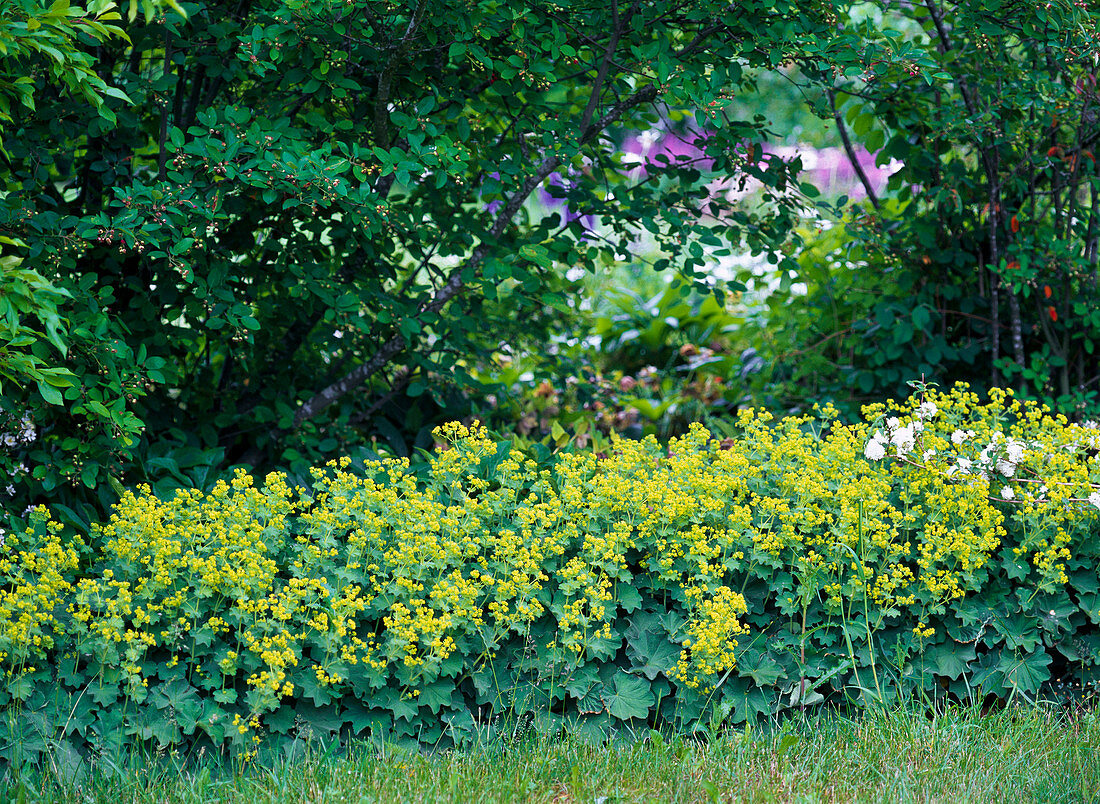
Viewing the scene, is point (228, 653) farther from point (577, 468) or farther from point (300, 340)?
point (300, 340)

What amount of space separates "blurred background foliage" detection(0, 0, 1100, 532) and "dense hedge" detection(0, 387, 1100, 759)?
57 cm

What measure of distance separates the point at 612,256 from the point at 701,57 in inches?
33.3

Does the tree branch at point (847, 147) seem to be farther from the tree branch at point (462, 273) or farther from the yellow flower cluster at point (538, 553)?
the yellow flower cluster at point (538, 553)

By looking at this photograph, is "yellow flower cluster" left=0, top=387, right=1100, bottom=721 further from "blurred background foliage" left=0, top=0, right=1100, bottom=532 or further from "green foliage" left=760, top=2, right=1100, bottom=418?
"green foliage" left=760, top=2, right=1100, bottom=418

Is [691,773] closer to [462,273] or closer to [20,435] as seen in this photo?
[462,273]

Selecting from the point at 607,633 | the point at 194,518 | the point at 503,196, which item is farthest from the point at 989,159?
the point at 194,518

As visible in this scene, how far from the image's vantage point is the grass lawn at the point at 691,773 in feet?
7.27

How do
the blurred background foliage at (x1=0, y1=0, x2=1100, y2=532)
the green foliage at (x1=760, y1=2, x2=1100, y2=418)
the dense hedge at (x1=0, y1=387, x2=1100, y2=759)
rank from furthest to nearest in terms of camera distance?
the green foliage at (x1=760, y1=2, x2=1100, y2=418) < the blurred background foliage at (x1=0, y1=0, x2=1100, y2=532) < the dense hedge at (x1=0, y1=387, x2=1100, y2=759)

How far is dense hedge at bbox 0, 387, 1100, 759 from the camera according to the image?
238 centimetres

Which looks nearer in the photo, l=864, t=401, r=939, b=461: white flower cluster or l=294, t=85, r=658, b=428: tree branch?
l=864, t=401, r=939, b=461: white flower cluster

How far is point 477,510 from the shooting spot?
2854 mm

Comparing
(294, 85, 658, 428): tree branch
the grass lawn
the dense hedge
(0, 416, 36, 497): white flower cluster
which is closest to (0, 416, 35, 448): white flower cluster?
(0, 416, 36, 497): white flower cluster

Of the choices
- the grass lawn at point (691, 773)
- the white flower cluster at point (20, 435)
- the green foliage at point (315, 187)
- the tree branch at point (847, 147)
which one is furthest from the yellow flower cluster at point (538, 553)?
the tree branch at point (847, 147)

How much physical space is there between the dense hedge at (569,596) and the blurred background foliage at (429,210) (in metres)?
0.57
